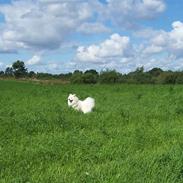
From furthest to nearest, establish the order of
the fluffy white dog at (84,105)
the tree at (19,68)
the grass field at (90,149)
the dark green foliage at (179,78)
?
the tree at (19,68)
the dark green foliage at (179,78)
the fluffy white dog at (84,105)
the grass field at (90,149)

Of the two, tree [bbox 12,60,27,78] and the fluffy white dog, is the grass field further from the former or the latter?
tree [bbox 12,60,27,78]

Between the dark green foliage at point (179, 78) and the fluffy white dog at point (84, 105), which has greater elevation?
the dark green foliage at point (179, 78)

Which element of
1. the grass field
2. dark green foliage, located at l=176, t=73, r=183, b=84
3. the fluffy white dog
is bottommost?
the grass field

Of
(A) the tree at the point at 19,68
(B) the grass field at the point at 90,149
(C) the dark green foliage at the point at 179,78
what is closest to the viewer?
(B) the grass field at the point at 90,149

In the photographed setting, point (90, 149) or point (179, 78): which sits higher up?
point (179, 78)

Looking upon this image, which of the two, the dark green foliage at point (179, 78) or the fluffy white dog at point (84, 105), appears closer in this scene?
the fluffy white dog at point (84, 105)

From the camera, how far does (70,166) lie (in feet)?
26.2

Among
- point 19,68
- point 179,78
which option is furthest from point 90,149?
point 19,68

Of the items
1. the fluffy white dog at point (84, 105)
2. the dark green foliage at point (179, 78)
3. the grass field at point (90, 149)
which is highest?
the dark green foliage at point (179, 78)

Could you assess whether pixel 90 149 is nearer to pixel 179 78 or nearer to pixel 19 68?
pixel 179 78

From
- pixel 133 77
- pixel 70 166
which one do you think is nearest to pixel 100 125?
pixel 70 166

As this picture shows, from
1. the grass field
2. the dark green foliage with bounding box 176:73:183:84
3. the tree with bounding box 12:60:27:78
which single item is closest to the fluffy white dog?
the grass field

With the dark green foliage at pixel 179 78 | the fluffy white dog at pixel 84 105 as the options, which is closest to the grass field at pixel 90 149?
the fluffy white dog at pixel 84 105

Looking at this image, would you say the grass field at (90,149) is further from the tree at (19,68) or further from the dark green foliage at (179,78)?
the tree at (19,68)
